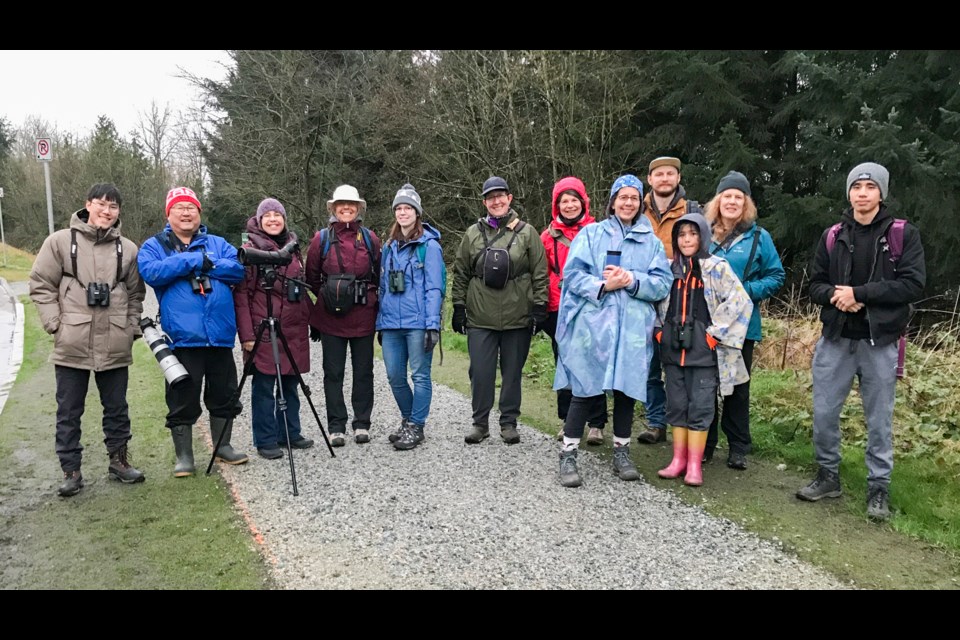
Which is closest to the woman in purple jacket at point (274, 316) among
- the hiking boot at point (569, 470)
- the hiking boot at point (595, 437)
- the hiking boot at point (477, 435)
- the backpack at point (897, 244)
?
the hiking boot at point (477, 435)

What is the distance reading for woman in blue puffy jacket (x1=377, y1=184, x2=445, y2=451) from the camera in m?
5.79

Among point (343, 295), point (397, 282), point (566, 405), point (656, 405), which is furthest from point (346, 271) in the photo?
point (656, 405)

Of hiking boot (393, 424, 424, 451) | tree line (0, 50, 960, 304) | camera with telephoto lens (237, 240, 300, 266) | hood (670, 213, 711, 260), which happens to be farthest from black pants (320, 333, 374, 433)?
tree line (0, 50, 960, 304)

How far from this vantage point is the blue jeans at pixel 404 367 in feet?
19.2

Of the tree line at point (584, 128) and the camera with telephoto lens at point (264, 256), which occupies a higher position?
the tree line at point (584, 128)

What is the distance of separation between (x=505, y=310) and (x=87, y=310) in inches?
127

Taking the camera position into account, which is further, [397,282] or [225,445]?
[397,282]

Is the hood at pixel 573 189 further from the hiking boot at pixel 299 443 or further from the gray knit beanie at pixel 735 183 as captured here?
the hiking boot at pixel 299 443

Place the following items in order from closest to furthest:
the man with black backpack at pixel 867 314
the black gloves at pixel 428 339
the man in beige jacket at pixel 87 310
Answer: the man with black backpack at pixel 867 314, the man in beige jacket at pixel 87 310, the black gloves at pixel 428 339

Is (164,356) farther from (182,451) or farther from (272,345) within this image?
(182,451)

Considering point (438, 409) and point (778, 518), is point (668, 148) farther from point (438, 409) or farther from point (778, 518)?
point (778, 518)

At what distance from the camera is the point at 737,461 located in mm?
5238

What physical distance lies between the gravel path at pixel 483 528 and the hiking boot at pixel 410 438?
0.08 m

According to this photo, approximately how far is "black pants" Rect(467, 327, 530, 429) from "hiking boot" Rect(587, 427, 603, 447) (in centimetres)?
68
